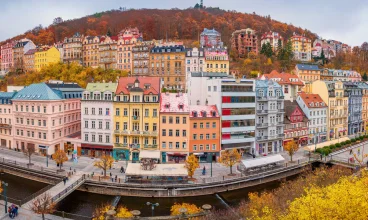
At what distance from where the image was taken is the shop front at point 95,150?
56.6m

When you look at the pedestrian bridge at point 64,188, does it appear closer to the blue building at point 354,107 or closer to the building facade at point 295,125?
the building facade at point 295,125

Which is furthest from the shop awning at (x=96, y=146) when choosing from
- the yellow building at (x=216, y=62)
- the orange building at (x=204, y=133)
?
the yellow building at (x=216, y=62)

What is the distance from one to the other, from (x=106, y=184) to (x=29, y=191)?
1044cm

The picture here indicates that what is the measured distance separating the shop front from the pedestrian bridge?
10605 millimetres

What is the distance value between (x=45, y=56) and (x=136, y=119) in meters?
73.3

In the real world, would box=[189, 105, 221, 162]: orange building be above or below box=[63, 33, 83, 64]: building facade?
below

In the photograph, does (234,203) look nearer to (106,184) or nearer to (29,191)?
(106,184)

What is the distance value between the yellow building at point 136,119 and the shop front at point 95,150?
161 cm

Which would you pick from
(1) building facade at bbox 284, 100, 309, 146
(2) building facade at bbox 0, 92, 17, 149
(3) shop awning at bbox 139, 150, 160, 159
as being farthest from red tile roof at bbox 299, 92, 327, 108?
(2) building facade at bbox 0, 92, 17, 149

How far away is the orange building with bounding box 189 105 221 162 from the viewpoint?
54.6 meters

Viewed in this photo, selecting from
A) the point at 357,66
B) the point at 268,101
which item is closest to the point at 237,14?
the point at 357,66

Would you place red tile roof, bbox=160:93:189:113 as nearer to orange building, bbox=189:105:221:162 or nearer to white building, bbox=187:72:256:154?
orange building, bbox=189:105:221:162

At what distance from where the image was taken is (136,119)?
54875 millimetres

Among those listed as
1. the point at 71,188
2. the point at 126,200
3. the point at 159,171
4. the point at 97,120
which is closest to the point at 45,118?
the point at 97,120
